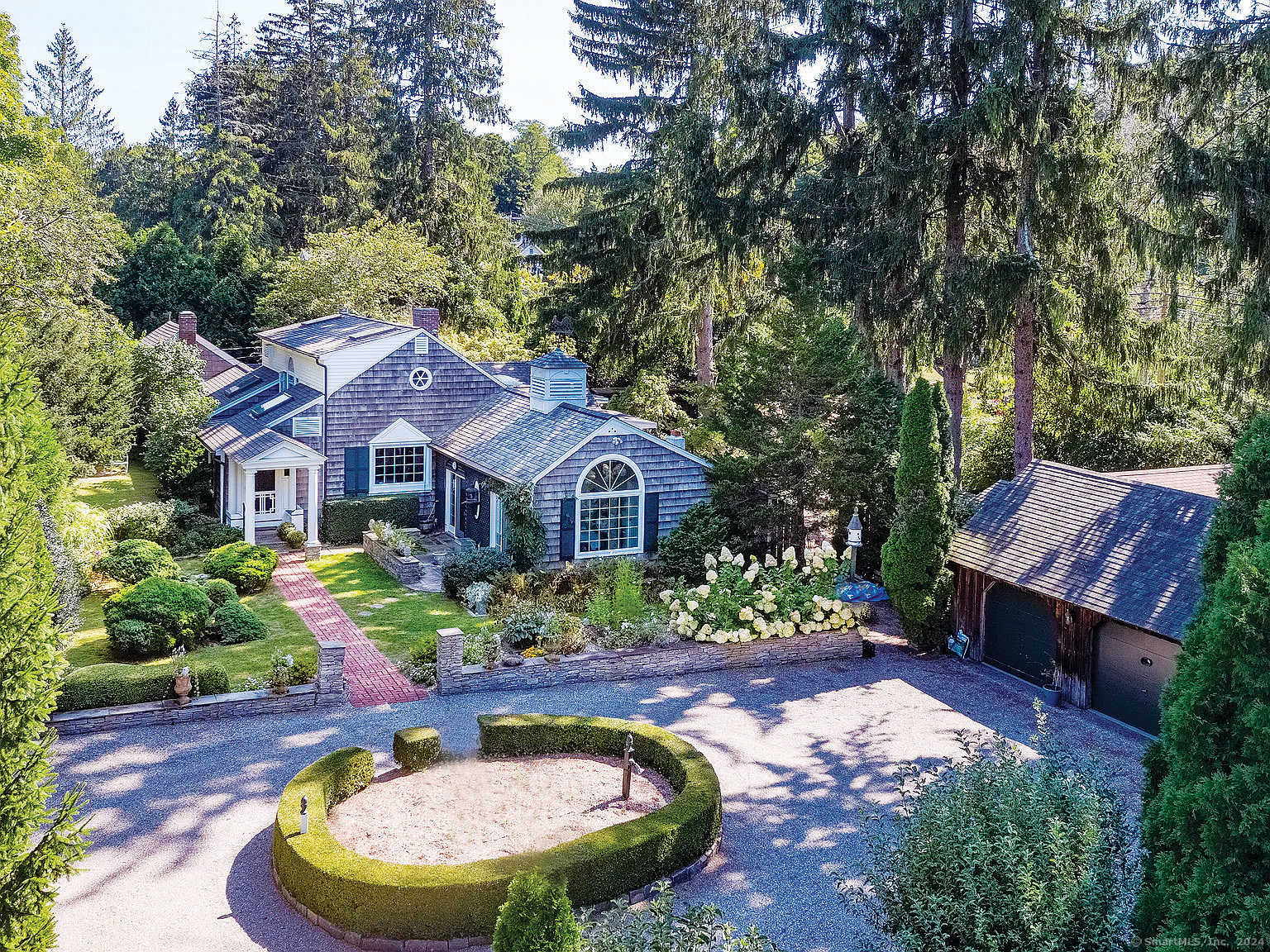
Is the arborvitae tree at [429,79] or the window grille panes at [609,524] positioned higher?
the arborvitae tree at [429,79]

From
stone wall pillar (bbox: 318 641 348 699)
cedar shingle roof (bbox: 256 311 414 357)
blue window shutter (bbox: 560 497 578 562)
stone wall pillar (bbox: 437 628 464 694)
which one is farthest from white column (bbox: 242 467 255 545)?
stone wall pillar (bbox: 437 628 464 694)

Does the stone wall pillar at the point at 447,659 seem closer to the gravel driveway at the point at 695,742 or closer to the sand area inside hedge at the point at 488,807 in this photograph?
the gravel driveway at the point at 695,742

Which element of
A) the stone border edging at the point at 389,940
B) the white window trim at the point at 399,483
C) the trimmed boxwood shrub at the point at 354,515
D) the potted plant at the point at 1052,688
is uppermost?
the white window trim at the point at 399,483

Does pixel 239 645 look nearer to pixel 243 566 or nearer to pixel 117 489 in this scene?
pixel 243 566

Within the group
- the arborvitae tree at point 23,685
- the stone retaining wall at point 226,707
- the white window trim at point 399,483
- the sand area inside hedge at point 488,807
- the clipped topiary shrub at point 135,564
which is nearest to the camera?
the arborvitae tree at point 23,685

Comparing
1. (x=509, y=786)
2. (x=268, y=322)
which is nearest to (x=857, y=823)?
(x=509, y=786)

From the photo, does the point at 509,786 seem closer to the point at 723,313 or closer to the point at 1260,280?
the point at 1260,280

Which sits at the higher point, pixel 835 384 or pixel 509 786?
pixel 835 384

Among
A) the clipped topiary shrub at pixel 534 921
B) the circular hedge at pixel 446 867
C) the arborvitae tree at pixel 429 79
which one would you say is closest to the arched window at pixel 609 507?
the circular hedge at pixel 446 867
